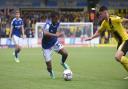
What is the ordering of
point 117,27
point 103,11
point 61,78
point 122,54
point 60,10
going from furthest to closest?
point 60,10 → point 61,78 → point 117,27 → point 122,54 → point 103,11

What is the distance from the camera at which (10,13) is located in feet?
154

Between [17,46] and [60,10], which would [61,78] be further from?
[60,10]

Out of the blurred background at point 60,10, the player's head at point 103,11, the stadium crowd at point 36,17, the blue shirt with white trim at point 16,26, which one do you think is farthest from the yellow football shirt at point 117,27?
the stadium crowd at point 36,17

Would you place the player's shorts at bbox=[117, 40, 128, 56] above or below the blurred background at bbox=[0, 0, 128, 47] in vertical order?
above

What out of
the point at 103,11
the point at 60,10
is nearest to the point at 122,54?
the point at 103,11

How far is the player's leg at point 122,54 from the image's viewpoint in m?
14.5

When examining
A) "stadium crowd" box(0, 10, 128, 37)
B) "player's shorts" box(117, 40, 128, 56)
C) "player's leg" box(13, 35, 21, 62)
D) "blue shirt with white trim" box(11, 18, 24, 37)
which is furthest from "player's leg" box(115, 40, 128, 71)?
"stadium crowd" box(0, 10, 128, 37)

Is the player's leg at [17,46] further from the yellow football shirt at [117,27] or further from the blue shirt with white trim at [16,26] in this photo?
the yellow football shirt at [117,27]

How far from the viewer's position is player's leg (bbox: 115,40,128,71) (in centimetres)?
1452

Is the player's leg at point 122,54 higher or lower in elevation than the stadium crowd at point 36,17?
higher

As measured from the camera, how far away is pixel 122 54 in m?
14.6

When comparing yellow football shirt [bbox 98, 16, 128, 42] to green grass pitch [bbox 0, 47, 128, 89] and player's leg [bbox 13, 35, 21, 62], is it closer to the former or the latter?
green grass pitch [bbox 0, 47, 128, 89]

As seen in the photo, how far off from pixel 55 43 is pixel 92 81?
173 centimetres

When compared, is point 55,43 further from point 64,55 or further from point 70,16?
point 70,16
